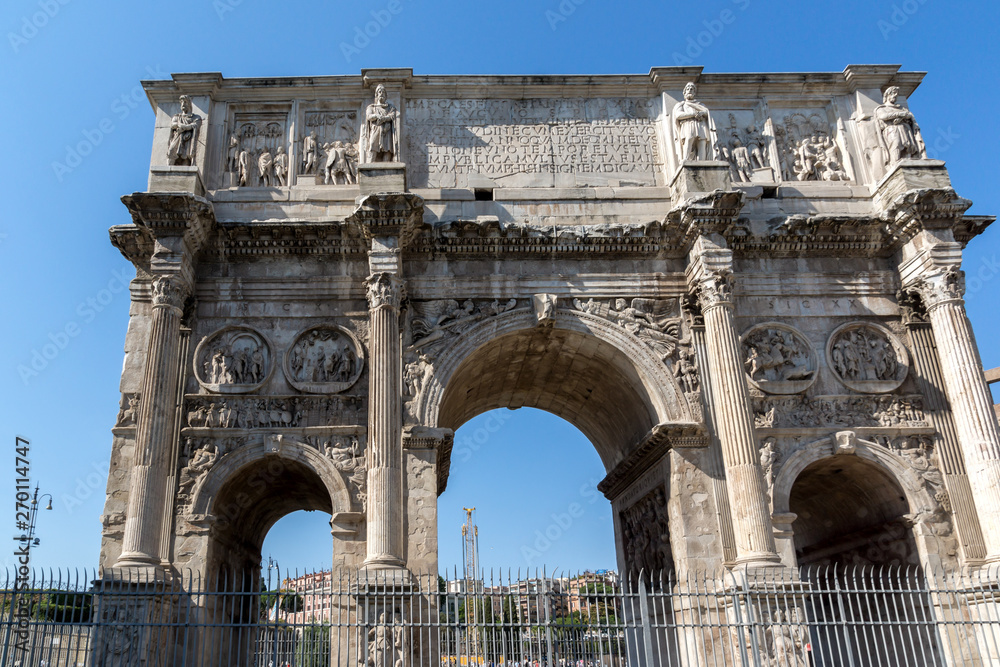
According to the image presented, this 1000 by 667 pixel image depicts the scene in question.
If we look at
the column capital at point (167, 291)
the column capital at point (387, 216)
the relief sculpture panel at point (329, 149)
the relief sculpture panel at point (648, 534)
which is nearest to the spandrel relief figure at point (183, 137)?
the relief sculpture panel at point (329, 149)

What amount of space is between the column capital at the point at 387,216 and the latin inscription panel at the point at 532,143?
5.66 feet

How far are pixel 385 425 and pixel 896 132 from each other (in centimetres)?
1066

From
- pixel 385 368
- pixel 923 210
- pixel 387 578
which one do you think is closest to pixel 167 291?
pixel 385 368

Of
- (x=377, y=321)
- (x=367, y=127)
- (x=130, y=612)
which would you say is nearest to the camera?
(x=130, y=612)

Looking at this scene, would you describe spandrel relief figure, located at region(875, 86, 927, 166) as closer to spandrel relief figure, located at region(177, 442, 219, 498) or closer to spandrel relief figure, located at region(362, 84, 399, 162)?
spandrel relief figure, located at region(362, 84, 399, 162)

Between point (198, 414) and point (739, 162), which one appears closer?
point (198, 414)

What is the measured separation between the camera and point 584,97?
53.1 feet

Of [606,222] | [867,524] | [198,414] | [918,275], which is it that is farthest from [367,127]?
[867,524]

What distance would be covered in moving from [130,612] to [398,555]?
3.67 metres

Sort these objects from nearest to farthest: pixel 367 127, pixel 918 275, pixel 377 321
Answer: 1. pixel 377 321
2. pixel 918 275
3. pixel 367 127

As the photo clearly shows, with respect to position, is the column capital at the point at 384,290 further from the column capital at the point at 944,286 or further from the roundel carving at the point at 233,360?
the column capital at the point at 944,286

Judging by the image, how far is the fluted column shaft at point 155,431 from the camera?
11.8 m

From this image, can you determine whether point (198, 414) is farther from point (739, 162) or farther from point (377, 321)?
point (739, 162)

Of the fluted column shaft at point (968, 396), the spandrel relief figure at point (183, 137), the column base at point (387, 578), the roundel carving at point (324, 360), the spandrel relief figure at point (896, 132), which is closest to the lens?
the column base at point (387, 578)
